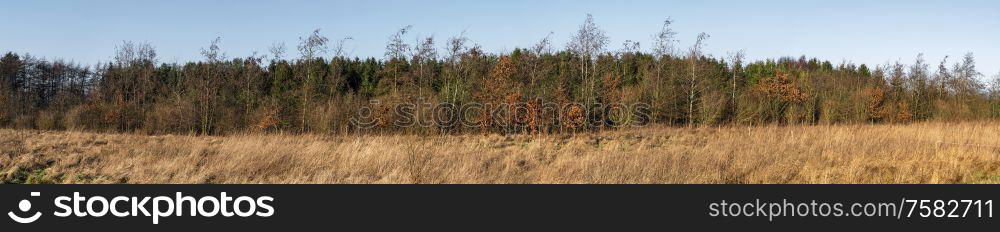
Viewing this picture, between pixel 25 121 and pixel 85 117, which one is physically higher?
pixel 85 117

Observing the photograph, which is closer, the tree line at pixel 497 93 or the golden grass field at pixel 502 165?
the golden grass field at pixel 502 165

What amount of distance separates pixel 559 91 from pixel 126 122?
1941cm

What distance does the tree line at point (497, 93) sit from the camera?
2081 centimetres

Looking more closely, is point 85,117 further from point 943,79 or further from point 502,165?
point 943,79

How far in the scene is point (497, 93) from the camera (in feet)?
67.6

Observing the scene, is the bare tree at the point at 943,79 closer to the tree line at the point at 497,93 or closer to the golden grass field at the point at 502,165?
the tree line at the point at 497,93

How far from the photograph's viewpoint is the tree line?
2081cm

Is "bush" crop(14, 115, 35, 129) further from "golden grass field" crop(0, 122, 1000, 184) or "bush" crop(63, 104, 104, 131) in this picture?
"golden grass field" crop(0, 122, 1000, 184)

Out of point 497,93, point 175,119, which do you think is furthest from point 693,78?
point 175,119

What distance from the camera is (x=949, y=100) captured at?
2995cm

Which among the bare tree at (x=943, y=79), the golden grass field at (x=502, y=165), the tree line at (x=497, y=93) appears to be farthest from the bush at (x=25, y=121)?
the bare tree at (x=943, y=79)

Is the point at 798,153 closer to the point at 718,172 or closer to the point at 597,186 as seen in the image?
the point at 718,172

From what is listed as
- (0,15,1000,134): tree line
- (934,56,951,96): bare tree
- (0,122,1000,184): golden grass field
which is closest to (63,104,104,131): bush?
(0,15,1000,134): tree line

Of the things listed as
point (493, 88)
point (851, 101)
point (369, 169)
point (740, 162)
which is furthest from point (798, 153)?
point (851, 101)
